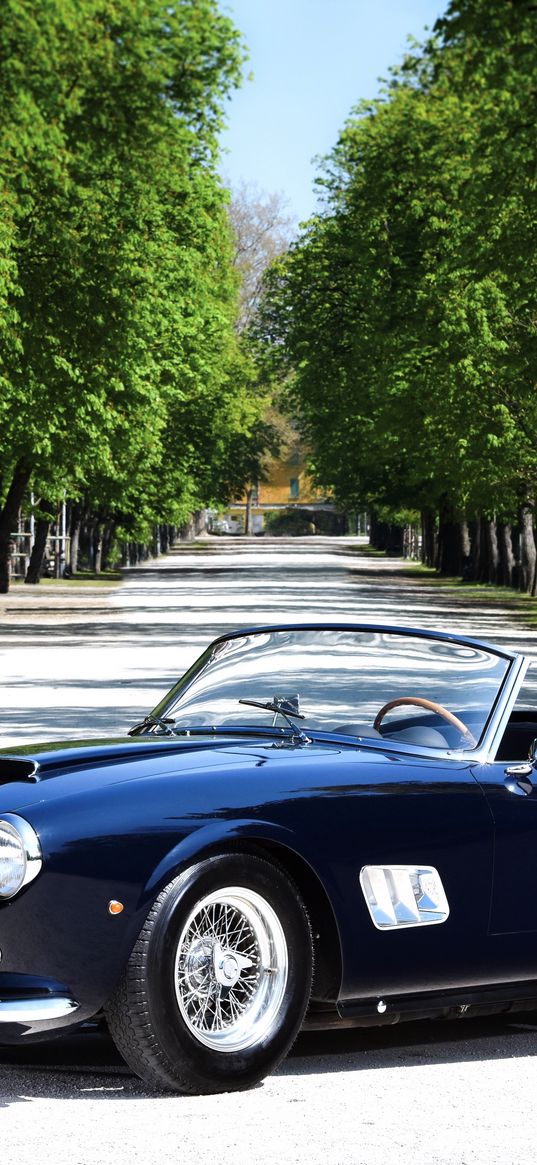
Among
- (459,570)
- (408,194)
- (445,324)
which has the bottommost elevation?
(459,570)

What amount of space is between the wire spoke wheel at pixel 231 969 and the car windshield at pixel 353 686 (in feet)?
3.32

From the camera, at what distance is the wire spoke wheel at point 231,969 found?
5.25 meters

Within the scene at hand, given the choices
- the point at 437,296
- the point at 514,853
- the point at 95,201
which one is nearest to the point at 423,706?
the point at 514,853

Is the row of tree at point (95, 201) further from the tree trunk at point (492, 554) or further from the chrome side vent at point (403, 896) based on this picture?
the tree trunk at point (492, 554)

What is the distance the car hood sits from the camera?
542cm

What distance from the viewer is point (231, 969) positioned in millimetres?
5348

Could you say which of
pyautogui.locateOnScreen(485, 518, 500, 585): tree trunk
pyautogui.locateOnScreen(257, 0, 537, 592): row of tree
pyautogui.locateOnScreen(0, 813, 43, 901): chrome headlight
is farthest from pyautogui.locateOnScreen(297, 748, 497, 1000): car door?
pyautogui.locateOnScreen(485, 518, 500, 585): tree trunk

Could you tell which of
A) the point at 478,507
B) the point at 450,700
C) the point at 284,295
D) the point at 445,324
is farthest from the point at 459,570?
the point at 450,700

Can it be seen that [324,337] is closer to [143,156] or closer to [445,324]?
[445,324]

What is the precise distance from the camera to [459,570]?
220 ft

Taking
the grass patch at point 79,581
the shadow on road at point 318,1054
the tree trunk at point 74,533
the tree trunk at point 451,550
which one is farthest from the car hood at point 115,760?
the tree trunk at point 451,550

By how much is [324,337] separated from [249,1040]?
159ft

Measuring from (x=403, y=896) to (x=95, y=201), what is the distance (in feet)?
74.9

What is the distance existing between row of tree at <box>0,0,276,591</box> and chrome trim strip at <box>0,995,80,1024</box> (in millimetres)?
17918
